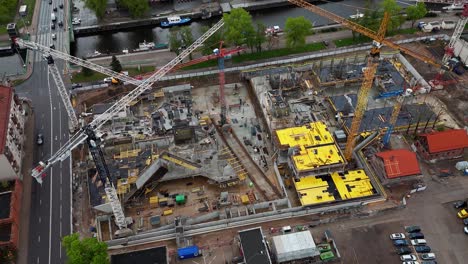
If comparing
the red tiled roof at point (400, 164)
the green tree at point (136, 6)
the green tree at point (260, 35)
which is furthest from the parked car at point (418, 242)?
the green tree at point (136, 6)

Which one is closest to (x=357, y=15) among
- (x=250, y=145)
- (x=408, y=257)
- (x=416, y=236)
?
(x=250, y=145)

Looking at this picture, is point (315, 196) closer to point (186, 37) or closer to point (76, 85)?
point (186, 37)

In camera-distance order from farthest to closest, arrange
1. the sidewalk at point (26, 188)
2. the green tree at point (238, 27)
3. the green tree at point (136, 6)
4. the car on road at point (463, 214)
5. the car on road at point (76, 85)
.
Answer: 1. the green tree at point (136, 6)
2. the green tree at point (238, 27)
3. the car on road at point (76, 85)
4. the car on road at point (463, 214)
5. the sidewalk at point (26, 188)

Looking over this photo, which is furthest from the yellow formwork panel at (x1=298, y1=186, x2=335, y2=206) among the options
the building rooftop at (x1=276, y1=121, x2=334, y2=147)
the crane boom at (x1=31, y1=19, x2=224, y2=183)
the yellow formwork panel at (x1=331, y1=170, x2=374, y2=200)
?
the crane boom at (x1=31, y1=19, x2=224, y2=183)

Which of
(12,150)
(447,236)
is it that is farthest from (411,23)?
(12,150)

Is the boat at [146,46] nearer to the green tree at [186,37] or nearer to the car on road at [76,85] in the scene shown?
the green tree at [186,37]

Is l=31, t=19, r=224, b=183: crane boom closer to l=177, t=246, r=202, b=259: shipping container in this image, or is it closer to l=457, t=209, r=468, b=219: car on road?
l=177, t=246, r=202, b=259: shipping container
